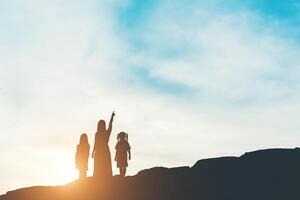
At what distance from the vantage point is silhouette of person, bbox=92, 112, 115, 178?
30531 millimetres

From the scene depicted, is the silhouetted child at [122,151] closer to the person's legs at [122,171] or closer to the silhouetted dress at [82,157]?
the person's legs at [122,171]

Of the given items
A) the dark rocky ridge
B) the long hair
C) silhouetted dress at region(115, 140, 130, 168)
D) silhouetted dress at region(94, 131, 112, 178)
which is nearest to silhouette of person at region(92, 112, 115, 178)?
silhouetted dress at region(94, 131, 112, 178)

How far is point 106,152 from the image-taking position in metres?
30.8

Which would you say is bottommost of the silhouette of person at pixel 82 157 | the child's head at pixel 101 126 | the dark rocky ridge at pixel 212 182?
the dark rocky ridge at pixel 212 182

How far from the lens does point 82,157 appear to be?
3259 centimetres

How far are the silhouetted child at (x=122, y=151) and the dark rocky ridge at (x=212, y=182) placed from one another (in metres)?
0.89

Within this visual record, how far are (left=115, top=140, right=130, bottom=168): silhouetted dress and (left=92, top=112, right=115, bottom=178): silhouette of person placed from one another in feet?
5.02

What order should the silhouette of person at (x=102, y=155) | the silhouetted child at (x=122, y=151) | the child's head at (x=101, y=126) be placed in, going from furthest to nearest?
the silhouetted child at (x=122, y=151) → the silhouette of person at (x=102, y=155) → the child's head at (x=101, y=126)

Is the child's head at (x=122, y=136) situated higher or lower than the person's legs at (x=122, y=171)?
higher

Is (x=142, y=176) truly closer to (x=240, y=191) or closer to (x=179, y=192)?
(x=179, y=192)

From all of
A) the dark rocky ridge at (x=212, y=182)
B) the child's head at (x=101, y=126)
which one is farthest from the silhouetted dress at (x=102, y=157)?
the dark rocky ridge at (x=212, y=182)

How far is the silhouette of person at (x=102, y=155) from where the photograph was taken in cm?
3053

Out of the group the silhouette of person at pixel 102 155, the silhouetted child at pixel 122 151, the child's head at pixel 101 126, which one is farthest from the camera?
the silhouetted child at pixel 122 151

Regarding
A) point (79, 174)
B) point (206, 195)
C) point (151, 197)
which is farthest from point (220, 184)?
point (79, 174)
